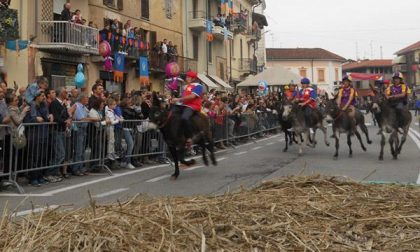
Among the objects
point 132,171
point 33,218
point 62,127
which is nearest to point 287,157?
point 132,171

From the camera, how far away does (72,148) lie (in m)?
11.6

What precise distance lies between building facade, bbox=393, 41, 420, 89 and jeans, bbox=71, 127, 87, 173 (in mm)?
94747

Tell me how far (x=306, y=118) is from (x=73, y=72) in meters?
14.3

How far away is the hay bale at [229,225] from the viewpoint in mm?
3643

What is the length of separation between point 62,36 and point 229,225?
21568mm

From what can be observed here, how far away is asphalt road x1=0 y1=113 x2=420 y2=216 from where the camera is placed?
→ 9.01 m

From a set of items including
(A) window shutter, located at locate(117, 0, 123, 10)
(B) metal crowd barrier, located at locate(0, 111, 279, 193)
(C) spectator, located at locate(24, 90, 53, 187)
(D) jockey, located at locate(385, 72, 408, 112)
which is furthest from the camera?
(A) window shutter, located at locate(117, 0, 123, 10)

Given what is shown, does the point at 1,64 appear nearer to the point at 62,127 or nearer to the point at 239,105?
the point at 239,105

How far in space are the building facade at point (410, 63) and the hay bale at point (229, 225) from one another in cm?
9968

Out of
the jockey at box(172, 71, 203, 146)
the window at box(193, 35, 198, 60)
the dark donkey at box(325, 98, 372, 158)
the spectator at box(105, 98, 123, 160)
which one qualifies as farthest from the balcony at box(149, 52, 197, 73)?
the jockey at box(172, 71, 203, 146)

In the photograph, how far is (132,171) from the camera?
Answer: 40.9ft

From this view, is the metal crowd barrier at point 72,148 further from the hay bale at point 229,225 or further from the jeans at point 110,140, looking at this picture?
the hay bale at point 229,225

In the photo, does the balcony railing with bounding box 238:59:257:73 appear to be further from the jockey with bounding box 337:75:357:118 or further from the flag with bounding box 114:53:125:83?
the jockey with bounding box 337:75:357:118

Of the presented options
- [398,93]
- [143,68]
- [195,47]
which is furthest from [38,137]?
[195,47]
